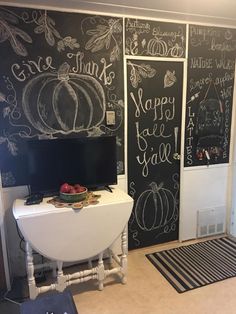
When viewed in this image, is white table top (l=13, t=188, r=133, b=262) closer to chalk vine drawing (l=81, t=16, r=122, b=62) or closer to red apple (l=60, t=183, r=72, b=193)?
red apple (l=60, t=183, r=72, b=193)

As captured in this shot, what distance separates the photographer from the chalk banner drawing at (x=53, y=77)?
2.15 m

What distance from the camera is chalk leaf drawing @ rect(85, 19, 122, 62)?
233 cm

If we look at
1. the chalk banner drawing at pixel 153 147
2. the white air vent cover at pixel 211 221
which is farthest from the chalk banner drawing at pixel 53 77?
the white air vent cover at pixel 211 221

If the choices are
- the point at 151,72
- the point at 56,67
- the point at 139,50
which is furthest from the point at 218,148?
the point at 56,67

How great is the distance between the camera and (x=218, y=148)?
3020mm

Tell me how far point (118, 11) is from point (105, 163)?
1332 mm

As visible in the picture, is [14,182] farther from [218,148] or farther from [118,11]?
[218,148]

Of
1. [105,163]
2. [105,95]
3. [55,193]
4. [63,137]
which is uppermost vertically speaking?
[105,95]

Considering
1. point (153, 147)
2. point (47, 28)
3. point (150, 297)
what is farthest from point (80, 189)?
point (47, 28)

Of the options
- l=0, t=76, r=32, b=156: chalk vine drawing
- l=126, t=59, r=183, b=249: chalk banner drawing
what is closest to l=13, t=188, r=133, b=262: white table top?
l=0, t=76, r=32, b=156: chalk vine drawing

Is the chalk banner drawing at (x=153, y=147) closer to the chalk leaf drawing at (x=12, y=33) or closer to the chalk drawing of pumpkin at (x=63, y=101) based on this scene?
the chalk drawing of pumpkin at (x=63, y=101)

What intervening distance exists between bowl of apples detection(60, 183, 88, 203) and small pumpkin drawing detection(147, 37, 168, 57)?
1.44 metres

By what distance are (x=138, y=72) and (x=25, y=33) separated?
3.37ft

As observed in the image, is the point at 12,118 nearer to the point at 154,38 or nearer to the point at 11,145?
the point at 11,145
